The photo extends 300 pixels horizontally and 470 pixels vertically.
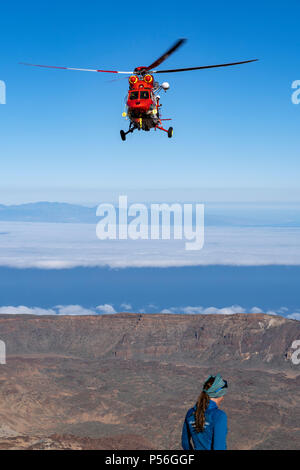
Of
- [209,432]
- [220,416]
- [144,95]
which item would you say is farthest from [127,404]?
[220,416]

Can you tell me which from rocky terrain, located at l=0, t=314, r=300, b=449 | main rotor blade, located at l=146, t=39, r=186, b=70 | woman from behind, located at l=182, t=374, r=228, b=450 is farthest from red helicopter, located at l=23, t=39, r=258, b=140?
rocky terrain, located at l=0, t=314, r=300, b=449

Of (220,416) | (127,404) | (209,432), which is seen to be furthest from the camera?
(127,404)

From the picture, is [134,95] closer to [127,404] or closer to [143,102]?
[143,102]

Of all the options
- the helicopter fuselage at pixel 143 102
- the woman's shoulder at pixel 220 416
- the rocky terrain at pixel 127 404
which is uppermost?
the helicopter fuselage at pixel 143 102

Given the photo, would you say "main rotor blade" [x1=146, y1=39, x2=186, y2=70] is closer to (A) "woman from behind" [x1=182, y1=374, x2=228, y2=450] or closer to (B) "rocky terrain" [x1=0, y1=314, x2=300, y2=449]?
(A) "woman from behind" [x1=182, y1=374, x2=228, y2=450]

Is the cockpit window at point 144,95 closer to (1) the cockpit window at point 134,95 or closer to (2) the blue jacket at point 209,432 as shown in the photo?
(1) the cockpit window at point 134,95

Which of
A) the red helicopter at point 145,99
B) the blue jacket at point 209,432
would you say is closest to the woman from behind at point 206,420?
the blue jacket at point 209,432

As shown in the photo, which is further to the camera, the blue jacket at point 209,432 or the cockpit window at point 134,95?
the cockpit window at point 134,95
